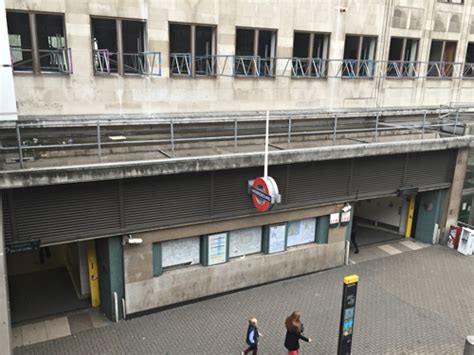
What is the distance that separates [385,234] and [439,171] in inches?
143

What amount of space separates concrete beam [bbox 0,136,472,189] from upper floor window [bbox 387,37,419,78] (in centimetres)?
369

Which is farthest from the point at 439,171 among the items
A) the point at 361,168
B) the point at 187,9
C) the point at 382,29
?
the point at 187,9

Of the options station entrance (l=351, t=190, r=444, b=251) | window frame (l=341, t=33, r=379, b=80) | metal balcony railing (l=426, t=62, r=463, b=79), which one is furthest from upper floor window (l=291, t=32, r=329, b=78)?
station entrance (l=351, t=190, r=444, b=251)

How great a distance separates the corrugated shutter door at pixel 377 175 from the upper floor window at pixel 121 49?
7404mm

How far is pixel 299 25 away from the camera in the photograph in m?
15.2

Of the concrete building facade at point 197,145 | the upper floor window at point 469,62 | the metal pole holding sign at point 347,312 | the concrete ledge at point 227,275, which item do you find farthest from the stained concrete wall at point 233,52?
the metal pole holding sign at point 347,312

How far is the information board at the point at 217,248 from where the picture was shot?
13.1m

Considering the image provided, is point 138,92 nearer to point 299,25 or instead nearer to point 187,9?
point 187,9

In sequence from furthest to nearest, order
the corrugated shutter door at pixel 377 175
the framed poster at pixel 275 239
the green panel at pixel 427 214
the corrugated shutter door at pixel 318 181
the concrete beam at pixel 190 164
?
the green panel at pixel 427 214
the corrugated shutter door at pixel 377 175
the framed poster at pixel 275 239
the corrugated shutter door at pixel 318 181
the concrete beam at pixel 190 164

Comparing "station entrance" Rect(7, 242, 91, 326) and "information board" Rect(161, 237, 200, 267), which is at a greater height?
"information board" Rect(161, 237, 200, 267)

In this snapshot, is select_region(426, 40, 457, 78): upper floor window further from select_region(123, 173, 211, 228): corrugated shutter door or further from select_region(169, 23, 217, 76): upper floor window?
select_region(123, 173, 211, 228): corrugated shutter door

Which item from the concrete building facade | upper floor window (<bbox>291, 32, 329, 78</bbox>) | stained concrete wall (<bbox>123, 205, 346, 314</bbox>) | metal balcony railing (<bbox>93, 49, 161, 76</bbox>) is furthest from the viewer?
upper floor window (<bbox>291, 32, 329, 78</bbox>)

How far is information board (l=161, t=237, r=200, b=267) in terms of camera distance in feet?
41.4

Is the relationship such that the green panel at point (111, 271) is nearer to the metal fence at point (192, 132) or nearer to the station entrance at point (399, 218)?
the metal fence at point (192, 132)
